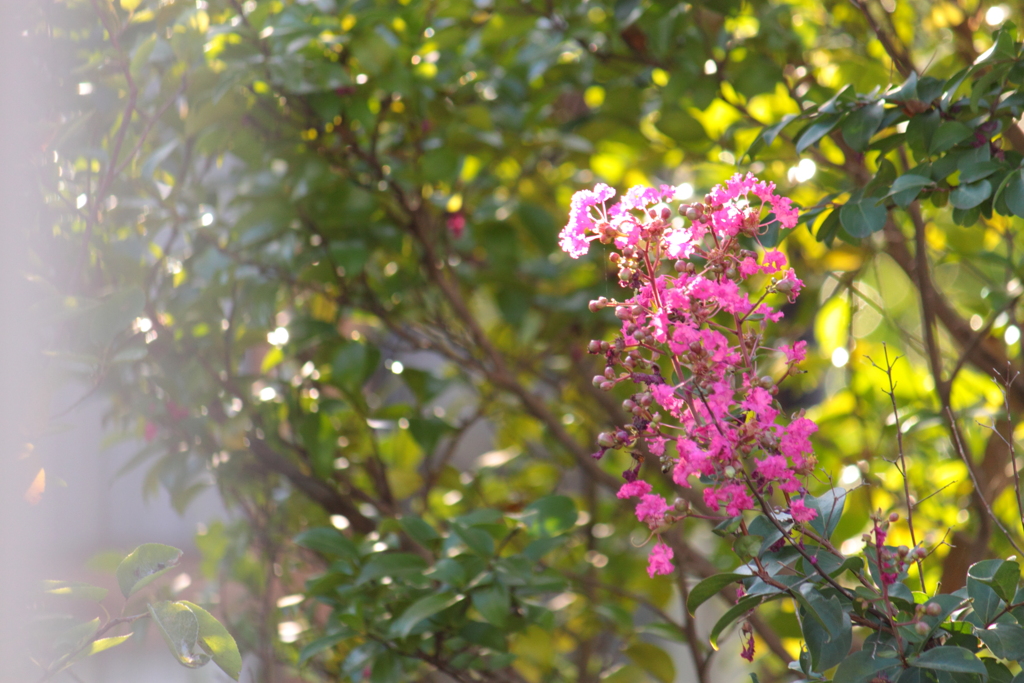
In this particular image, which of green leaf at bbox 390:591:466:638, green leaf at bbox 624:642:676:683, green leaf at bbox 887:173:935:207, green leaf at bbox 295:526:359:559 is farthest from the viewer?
green leaf at bbox 624:642:676:683

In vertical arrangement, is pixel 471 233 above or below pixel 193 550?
above

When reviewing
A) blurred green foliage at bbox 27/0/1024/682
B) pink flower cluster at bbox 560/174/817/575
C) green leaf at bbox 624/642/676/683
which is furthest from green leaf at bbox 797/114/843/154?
green leaf at bbox 624/642/676/683

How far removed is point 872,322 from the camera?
0.99 meters

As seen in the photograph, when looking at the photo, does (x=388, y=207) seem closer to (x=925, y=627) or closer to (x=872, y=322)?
(x=872, y=322)

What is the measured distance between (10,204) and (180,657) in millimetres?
360

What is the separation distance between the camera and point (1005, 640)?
448 millimetres

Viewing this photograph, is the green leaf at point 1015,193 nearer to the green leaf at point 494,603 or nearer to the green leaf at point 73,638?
the green leaf at point 494,603

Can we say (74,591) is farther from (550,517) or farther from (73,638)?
(550,517)

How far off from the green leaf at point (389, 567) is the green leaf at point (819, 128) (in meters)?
0.51

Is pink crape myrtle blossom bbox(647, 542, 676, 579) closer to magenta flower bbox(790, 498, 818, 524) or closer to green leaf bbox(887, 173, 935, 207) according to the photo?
magenta flower bbox(790, 498, 818, 524)

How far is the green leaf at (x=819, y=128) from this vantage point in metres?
0.59

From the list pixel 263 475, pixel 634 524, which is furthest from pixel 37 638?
pixel 634 524

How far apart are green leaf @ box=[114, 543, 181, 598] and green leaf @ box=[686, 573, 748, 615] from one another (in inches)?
13.0

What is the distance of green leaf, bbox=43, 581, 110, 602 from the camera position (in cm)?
53
